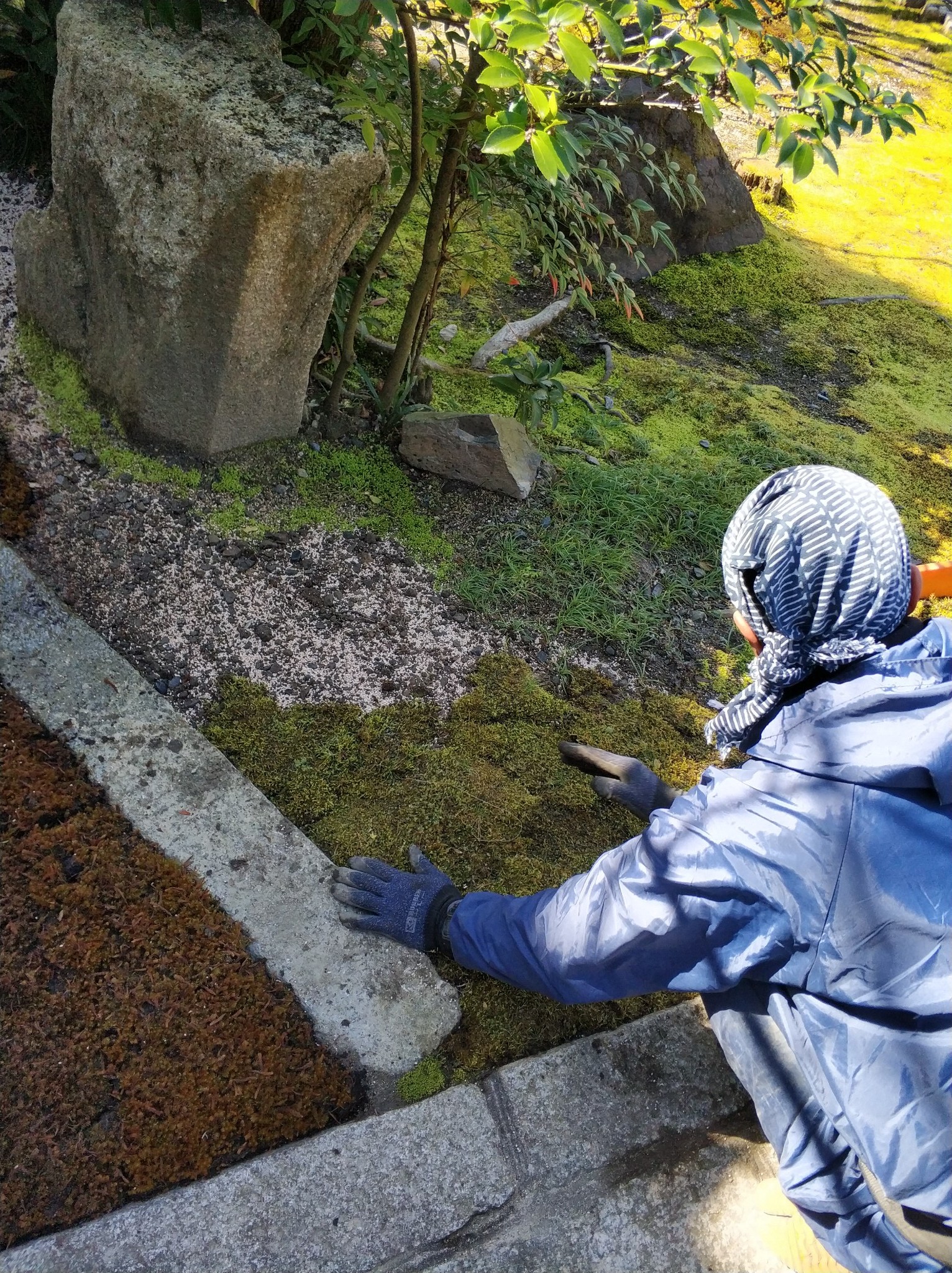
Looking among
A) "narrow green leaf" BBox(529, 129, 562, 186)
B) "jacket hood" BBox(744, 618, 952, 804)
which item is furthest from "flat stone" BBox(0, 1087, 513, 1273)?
"narrow green leaf" BBox(529, 129, 562, 186)

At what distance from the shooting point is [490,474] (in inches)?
139

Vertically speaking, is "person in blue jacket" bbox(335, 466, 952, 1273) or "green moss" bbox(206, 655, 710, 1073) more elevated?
"person in blue jacket" bbox(335, 466, 952, 1273)

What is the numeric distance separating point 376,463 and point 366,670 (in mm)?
1004

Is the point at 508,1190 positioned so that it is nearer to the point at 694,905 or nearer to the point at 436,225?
the point at 694,905

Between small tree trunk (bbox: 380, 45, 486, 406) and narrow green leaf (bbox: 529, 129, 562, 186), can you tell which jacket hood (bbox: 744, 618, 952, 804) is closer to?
narrow green leaf (bbox: 529, 129, 562, 186)

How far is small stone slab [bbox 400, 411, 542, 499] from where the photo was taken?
3.47 meters

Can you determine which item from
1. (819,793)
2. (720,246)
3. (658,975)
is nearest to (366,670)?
(658,975)

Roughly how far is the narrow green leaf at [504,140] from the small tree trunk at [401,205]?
35.5 inches

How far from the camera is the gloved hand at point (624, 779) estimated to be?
8.68 ft

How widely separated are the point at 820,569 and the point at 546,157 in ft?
3.05

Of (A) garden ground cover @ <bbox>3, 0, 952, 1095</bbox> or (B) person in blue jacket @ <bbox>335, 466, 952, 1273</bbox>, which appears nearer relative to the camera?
(B) person in blue jacket @ <bbox>335, 466, 952, 1273</bbox>

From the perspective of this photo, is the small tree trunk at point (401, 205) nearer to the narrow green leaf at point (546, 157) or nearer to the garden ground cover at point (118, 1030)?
the narrow green leaf at point (546, 157)

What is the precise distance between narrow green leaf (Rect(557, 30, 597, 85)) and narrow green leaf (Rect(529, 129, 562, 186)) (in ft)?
0.43

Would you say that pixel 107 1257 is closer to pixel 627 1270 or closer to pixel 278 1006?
pixel 278 1006
